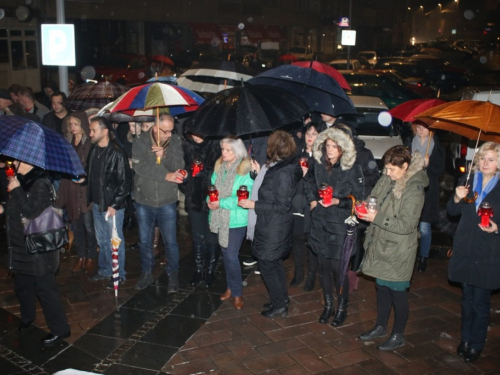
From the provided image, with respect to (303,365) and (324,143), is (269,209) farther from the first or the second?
(303,365)

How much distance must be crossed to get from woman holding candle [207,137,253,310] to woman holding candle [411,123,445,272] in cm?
238

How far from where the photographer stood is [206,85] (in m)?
9.26

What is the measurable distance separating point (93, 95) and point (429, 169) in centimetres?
490

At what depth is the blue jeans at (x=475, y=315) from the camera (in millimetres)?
5297

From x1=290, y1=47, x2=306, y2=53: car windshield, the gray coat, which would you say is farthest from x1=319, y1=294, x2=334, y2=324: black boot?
x1=290, y1=47, x2=306, y2=53: car windshield

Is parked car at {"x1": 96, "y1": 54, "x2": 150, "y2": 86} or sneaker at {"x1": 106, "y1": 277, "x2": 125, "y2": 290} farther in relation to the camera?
parked car at {"x1": 96, "y1": 54, "x2": 150, "y2": 86}

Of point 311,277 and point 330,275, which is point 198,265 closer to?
point 311,277

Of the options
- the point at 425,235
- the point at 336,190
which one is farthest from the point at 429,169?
the point at 336,190

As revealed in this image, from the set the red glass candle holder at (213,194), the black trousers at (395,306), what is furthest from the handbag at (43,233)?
the black trousers at (395,306)

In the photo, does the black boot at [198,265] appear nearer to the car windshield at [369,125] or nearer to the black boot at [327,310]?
the black boot at [327,310]

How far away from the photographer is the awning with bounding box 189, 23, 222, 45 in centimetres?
4106

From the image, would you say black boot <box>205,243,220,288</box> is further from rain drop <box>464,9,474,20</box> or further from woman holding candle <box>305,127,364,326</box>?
rain drop <box>464,9,474,20</box>

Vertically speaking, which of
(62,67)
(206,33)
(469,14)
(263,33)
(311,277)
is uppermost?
(469,14)

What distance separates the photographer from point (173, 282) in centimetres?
694
